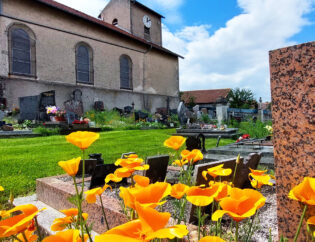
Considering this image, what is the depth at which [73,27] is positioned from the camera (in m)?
16.0

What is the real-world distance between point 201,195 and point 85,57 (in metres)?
17.5

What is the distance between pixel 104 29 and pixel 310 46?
60.8ft

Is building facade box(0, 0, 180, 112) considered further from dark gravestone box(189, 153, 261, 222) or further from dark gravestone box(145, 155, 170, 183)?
dark gravestone box(189, 153, 261, 222)

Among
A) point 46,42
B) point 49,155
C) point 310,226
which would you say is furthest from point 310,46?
point 46,42

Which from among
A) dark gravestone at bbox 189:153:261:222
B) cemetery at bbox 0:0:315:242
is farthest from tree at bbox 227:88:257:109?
dark gravestone at bbox 189:153:261:222

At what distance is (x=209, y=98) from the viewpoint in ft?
117

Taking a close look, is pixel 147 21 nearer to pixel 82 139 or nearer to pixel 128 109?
pixel 128 109

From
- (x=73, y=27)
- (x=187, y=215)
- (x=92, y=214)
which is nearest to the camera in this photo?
(x=187, y=215)

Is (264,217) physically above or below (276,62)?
below

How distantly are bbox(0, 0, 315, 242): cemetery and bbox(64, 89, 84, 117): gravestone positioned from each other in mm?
81

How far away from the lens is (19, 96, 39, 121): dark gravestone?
11953 mm

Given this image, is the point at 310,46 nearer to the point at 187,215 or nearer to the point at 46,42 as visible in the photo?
the point at 187,215

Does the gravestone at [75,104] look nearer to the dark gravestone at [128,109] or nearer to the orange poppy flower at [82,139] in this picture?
the dark gravestone at [128,109]

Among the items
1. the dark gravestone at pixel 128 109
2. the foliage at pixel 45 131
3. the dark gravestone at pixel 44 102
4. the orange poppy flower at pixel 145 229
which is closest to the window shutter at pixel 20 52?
the dark gravestone at pixel 44 102
